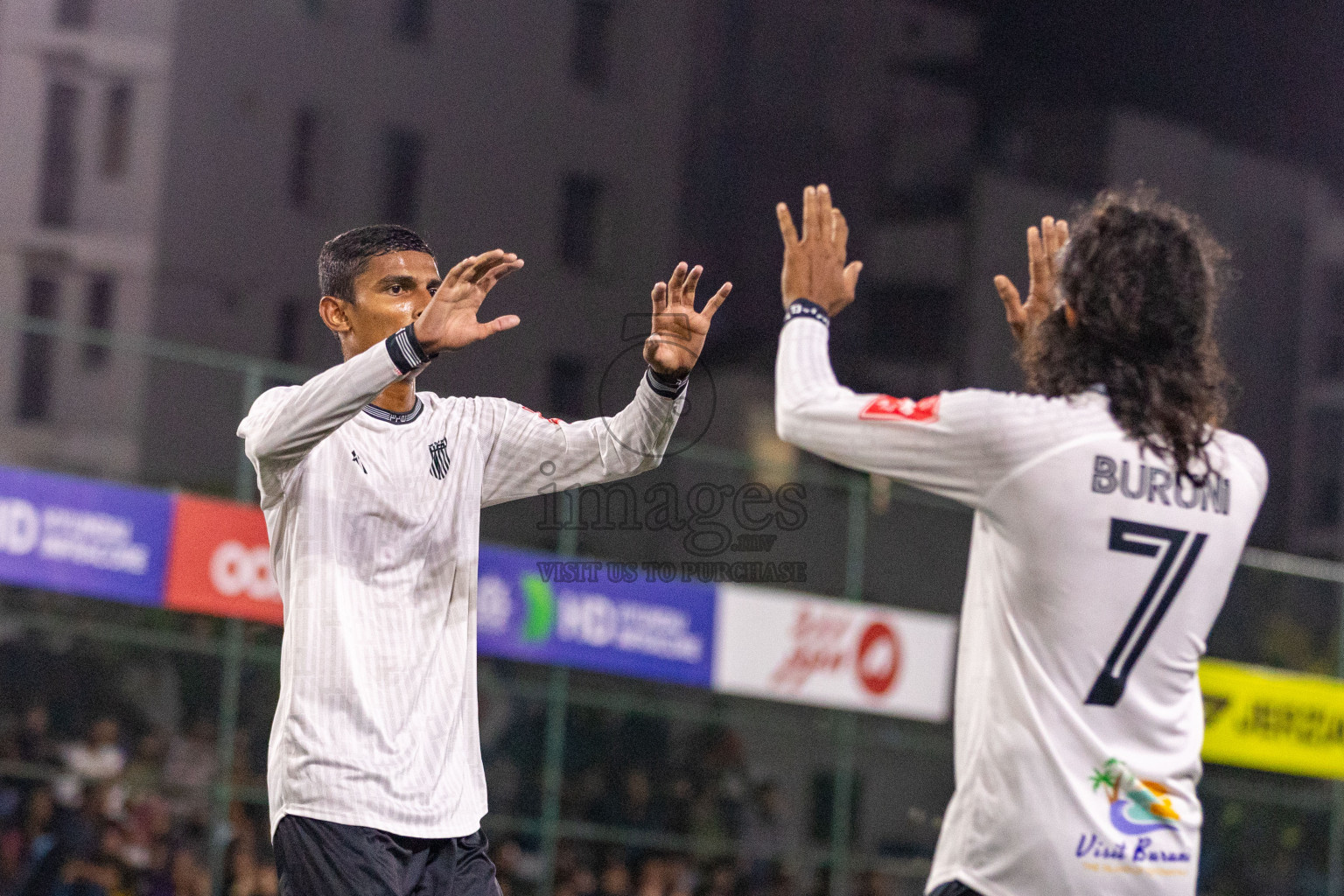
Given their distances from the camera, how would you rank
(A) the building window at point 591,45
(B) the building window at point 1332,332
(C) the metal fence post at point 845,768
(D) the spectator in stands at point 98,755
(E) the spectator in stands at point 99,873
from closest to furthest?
(E) the spectator in stands at point 99,873 → (D) the spectator in stands at point 98,755 → (C) the metal fence post at point 845,768 → (A) the building window at point 591,45 → (B) the building window at point 1332,332

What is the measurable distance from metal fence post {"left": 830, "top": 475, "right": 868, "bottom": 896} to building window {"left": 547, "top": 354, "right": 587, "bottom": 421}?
14.2 metres

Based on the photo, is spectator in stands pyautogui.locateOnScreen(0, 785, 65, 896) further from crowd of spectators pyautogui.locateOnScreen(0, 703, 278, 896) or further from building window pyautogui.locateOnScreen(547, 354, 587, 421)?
building window pyautogui.locateOnScreen(547, 354, 587, 421)

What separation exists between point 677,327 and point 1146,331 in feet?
3.86

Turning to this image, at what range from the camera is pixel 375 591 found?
3.71 m

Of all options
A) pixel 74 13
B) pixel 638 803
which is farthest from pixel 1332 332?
pixel 638 803

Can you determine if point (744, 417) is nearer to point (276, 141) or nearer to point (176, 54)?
point (276, 141)

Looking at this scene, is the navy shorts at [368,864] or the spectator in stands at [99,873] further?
the spectator in stands at [99,873]

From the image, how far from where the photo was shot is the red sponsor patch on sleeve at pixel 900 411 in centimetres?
297

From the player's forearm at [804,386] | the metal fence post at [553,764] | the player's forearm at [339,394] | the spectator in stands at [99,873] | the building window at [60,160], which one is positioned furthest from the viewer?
the building window at [60,160]

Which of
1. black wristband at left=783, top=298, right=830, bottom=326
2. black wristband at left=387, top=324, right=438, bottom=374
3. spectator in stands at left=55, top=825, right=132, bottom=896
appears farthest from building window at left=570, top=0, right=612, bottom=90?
black wristband at left=783, top=298, right=830, bottom=326

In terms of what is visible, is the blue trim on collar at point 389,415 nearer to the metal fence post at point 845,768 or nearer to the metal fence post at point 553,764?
the metal fence post at point 553,764

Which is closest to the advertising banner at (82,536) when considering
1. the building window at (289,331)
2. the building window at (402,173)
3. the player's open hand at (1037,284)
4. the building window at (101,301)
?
the player's open hand at (1037,284)

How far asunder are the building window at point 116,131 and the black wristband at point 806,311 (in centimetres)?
2533

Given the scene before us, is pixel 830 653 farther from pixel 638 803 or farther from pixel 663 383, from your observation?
pixel 663 383
